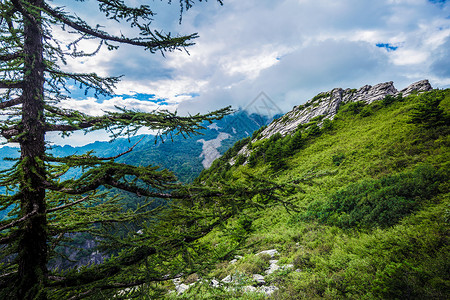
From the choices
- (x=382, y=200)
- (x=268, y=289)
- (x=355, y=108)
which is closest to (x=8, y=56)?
(x=268, y=289)

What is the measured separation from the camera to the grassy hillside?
385 centimetres

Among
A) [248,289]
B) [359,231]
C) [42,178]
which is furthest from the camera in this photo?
[359,231]

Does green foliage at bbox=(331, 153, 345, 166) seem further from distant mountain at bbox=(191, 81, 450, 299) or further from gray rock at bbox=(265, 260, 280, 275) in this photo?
gray rock at bbox=(265, 260, 280, 275)

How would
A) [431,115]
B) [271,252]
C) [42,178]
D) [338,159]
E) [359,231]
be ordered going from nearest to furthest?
[42,178], [359,231], [271,252], [431,115], [338,159]

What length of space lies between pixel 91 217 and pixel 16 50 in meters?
3.40

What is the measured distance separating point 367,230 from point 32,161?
998cm

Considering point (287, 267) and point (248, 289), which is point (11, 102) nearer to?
point (248, 289)

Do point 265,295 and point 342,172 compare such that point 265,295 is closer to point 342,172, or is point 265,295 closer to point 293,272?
point 293,272

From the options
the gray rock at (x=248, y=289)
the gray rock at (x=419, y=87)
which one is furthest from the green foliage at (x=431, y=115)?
the gray rock at (x=419, y=87)

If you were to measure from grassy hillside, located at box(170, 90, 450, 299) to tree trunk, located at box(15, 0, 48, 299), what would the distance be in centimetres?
288

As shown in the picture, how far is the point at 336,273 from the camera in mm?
5180

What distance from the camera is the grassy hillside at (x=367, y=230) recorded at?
3.85 meters

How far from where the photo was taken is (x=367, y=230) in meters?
6.70

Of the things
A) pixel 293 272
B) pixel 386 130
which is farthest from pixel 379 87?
pixel 293 272
